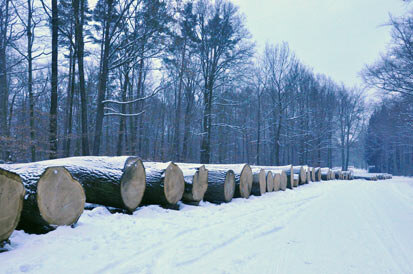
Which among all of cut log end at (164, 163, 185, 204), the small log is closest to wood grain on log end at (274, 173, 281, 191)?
the small log

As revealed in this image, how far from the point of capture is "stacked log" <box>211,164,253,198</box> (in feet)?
28.8

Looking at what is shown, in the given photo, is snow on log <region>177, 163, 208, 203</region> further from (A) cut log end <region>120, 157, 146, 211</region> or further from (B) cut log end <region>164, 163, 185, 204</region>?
(A) cut log end <region>120, 157, 146, 211</region>

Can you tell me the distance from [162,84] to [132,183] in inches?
323

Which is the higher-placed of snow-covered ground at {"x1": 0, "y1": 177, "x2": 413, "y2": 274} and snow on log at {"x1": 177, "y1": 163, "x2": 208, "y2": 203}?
snow on log at {"x1": 177, "y1": 163, "x2": 208, "y2": 203}

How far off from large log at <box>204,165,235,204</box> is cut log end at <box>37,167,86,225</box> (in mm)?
4126

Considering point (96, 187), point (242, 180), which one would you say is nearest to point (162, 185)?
point (96, 187)

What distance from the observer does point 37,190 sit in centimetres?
371

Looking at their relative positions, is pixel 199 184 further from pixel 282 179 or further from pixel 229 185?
pixel 282 179

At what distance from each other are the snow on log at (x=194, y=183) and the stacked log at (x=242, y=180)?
1454mm

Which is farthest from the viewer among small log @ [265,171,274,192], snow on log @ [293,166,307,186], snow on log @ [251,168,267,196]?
snow on log @ [293,166,307,186]

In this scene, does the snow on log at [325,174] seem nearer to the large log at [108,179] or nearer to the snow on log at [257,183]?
the snow on log at [257,183]

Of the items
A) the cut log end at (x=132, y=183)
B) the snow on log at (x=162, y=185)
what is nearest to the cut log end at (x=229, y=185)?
the snow on log at (x=162, y=185)

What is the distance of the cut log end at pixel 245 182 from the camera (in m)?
8.94

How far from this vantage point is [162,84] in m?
12.9
